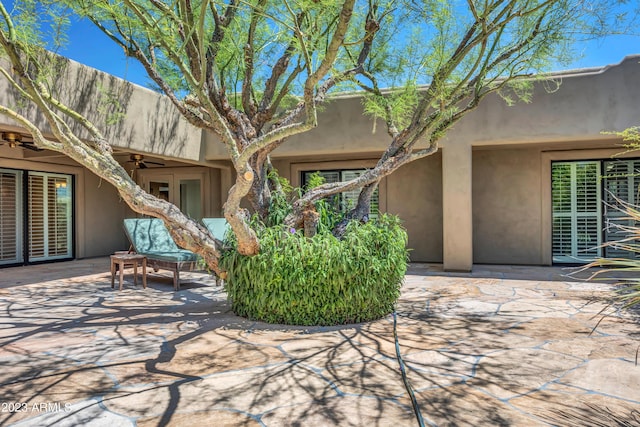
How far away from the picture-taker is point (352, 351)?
12.4 feet

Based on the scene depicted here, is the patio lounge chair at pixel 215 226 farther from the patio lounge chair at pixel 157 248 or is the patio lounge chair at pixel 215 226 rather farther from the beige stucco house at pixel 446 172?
the beige stucco house at pixel 446 172

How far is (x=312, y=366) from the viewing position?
341 cm

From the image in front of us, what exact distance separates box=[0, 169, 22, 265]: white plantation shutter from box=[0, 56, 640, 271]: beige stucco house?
0.02m

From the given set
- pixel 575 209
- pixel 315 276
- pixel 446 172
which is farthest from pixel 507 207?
pixel 315 276

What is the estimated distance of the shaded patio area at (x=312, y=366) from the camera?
2609mm

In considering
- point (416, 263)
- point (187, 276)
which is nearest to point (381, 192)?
point (416, 263)

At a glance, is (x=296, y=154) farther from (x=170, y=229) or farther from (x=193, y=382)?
(x=193, y=382)

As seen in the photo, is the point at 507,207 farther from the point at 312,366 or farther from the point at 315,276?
the point at 312,366

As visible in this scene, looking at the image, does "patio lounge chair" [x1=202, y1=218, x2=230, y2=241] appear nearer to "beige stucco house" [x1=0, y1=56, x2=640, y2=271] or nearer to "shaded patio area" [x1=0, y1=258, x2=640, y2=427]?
"beige stucco house" [x1=0, y1=56, x2=640, y2=271]

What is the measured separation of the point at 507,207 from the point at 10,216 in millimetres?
11912

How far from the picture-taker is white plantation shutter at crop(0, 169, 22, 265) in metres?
9.59

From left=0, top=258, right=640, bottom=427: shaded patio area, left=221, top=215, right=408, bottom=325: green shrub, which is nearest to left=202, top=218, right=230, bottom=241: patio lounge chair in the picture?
left=0, top=258, right=640, bottom=427: shaded patio area

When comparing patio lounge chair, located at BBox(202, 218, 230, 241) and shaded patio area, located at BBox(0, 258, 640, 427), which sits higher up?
patio lounge chair, located at BBox(202, 218, 230, 241)

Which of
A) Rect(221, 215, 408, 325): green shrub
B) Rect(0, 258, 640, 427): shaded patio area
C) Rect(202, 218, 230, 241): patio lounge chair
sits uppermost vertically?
Rect(202, 218, 230, 241): patio lounge chair
